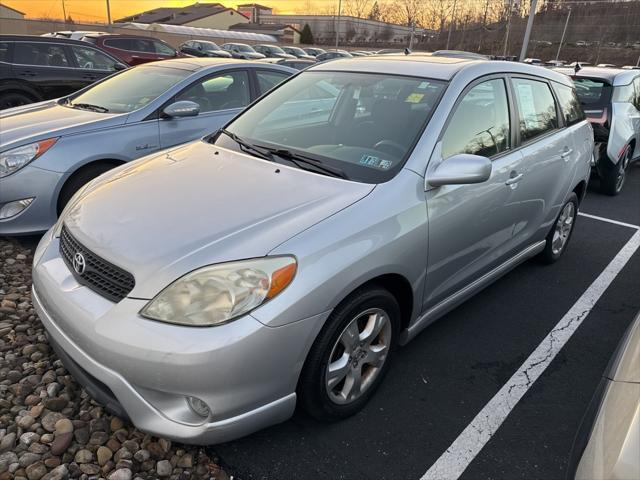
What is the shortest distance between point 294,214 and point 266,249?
0.27 meters

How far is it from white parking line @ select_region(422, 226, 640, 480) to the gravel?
104 cm

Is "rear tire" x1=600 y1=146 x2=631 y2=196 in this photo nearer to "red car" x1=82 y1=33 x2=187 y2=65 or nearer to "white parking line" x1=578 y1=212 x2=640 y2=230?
"white parking line" x1=578 y1=212 x2=640 y2=230

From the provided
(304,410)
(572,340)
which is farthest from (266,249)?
(572,340)

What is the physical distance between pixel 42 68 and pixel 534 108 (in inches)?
323

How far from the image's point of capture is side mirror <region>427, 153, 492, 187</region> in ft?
7.73

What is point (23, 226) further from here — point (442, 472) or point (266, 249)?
point (442, 472)

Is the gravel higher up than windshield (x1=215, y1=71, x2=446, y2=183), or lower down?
lower down

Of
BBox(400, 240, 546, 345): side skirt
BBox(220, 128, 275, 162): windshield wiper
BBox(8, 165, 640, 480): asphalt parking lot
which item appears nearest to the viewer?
BBox(8, 165, 640, 480): asphalt parking lot

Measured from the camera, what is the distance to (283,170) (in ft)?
8.39

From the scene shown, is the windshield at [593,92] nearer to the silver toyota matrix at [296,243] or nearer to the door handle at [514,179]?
the silver toyota matrix at [296,243]

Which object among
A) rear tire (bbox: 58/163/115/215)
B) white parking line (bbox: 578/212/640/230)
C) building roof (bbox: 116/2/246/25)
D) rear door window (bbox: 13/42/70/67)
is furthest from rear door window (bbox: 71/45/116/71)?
building roof (bbox: 116/2/246/25)

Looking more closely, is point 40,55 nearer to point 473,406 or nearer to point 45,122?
point 45,122


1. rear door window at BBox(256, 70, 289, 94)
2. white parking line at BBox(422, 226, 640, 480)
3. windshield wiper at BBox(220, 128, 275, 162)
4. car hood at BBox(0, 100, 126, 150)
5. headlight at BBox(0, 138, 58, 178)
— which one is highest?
rear door window at BBox(256, 70, 289, 94)

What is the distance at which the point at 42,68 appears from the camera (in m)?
8.25
